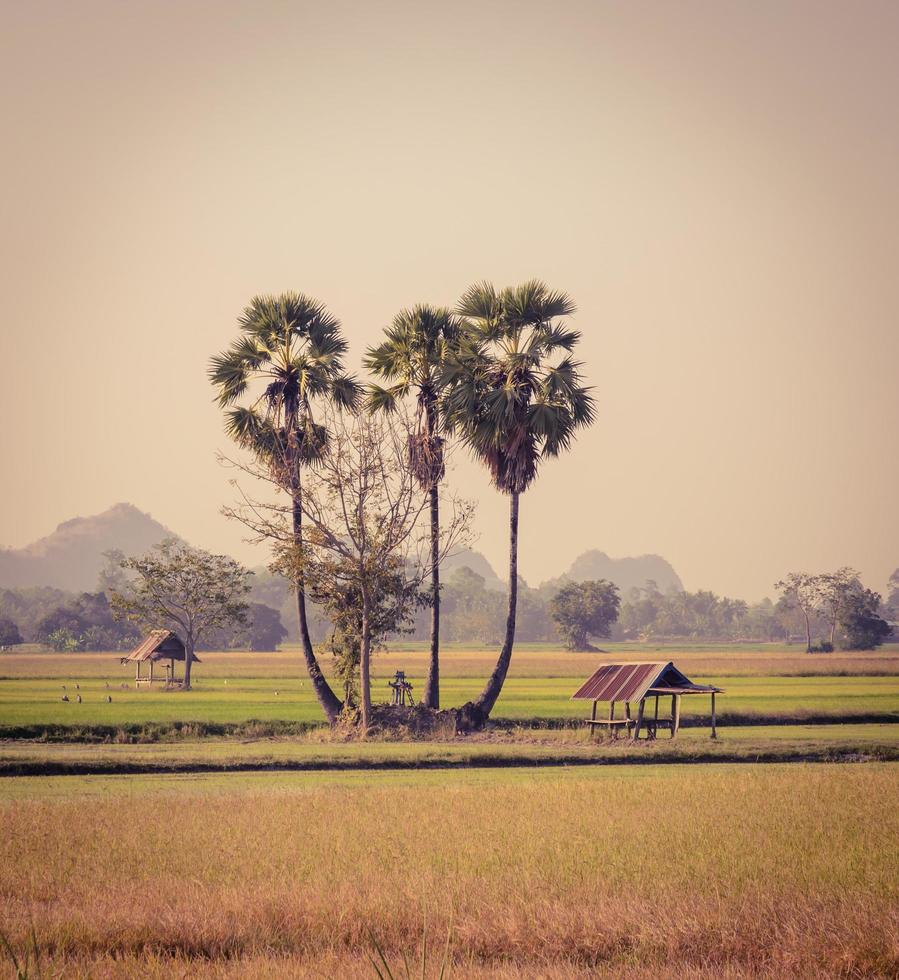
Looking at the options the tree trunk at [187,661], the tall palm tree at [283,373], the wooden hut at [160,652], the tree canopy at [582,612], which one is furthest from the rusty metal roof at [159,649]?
the tree canopy at [582,612]

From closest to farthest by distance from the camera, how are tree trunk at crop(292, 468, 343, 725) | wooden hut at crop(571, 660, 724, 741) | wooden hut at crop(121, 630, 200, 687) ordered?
1. wooden hut at crop(571, 660, 724, 741)
2. tree trunk at crop(292, 468, 343, 725)
3. wooden hut at crop(121, 630, 200, 687)

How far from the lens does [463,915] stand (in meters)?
15.1

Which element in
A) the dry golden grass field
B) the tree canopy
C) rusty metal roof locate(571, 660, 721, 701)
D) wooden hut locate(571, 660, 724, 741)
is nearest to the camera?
the dry golden grass field

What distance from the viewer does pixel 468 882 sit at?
16.8 meters

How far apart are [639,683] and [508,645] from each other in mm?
8385

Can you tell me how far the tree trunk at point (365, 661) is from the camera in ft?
153

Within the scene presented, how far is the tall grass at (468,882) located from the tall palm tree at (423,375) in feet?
85.2

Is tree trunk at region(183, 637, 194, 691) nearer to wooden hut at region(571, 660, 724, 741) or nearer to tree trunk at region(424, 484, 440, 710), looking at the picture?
tree trunk at region(424, 484, 440, 710)

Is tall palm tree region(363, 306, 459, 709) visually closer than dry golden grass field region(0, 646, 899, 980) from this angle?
No

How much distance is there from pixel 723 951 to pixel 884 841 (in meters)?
7.18

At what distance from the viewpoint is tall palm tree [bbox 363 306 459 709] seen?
168 ft

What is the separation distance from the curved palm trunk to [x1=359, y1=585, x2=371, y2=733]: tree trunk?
4271 millimetres

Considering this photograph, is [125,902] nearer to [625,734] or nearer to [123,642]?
[625,734]

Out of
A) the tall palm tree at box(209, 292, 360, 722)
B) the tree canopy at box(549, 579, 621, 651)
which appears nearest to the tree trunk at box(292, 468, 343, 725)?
the tall palm tree at box(209, 292, 360, 722)
